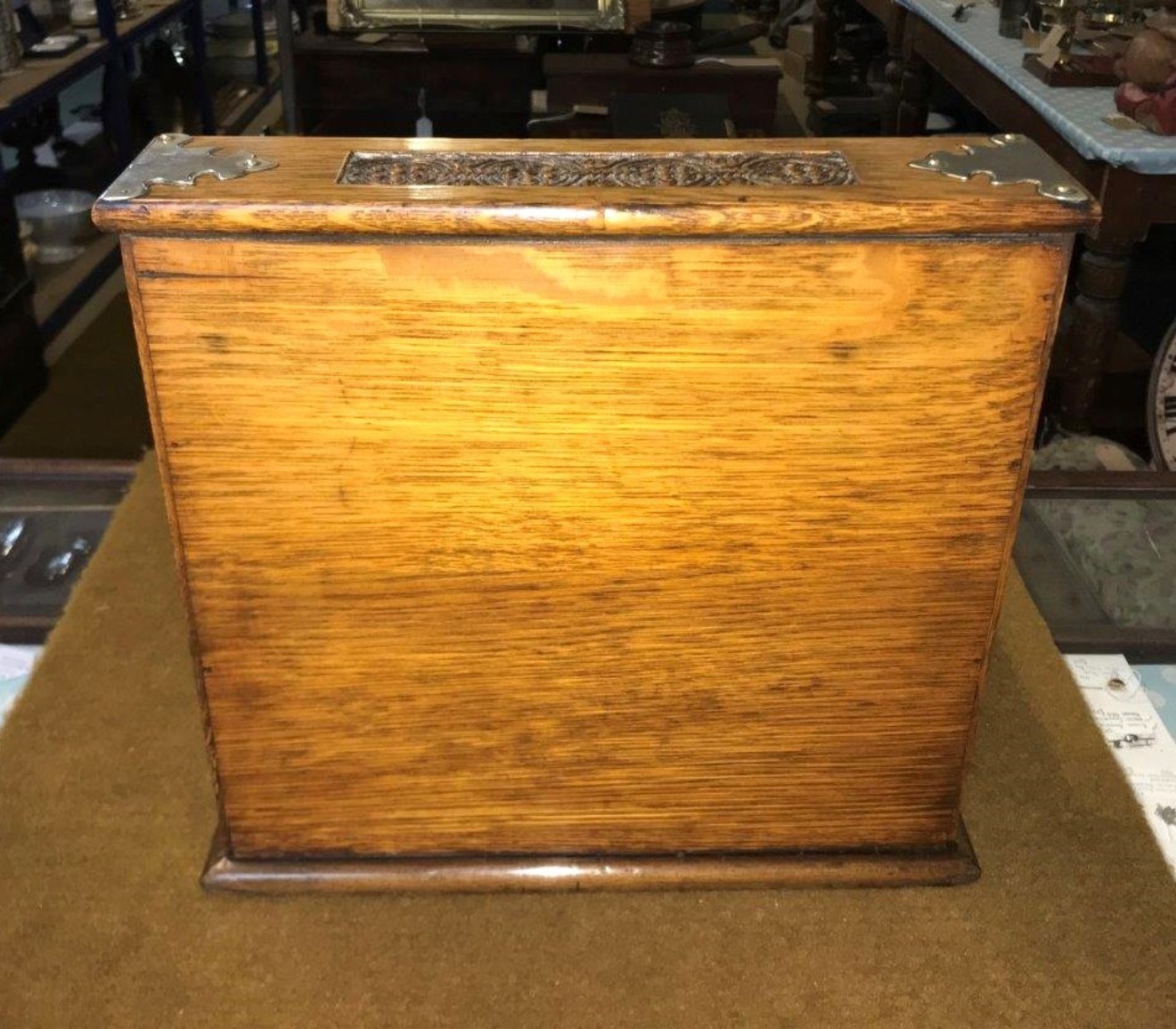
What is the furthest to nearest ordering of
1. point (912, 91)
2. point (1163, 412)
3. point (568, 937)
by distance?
Result: point (912, 91) → point (1163, 412) → point (568, 937)

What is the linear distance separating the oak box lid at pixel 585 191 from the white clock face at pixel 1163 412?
3.94 feet

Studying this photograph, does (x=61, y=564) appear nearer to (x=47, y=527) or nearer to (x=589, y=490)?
(x=47, y=527)

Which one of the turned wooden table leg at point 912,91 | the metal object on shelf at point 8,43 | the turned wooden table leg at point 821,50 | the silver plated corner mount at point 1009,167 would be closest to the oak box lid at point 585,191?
the silver plated corner mount at point 1009,167

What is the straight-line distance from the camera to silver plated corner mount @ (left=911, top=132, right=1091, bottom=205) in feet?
3.18

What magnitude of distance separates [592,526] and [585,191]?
268 mm

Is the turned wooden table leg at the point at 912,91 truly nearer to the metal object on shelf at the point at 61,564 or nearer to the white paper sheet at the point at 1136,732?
the white paper sheet at the point at 1136,732

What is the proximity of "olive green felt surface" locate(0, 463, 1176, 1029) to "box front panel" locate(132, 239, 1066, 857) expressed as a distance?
69mm

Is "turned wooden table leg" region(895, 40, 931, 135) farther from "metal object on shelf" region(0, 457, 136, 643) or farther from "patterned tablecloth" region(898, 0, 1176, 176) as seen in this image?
"metal object on shelf" region(0, 457, 136, 643)

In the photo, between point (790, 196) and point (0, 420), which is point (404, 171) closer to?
point (790, 196)

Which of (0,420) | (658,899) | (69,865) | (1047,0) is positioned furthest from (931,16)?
(69,865)

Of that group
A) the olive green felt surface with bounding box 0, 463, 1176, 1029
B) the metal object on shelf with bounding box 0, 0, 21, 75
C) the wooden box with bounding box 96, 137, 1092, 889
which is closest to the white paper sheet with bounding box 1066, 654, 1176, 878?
the olive green felt surface with bounding box 0, 463, 1176, 1029

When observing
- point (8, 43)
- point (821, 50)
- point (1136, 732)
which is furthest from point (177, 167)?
point (821, 50)

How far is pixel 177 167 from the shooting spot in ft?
3.28

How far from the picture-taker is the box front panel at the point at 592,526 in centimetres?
96
